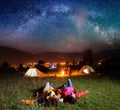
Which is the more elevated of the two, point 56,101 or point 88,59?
point 88,59

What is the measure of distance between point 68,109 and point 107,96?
405cm

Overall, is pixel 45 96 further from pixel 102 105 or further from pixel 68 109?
pixel 102 105

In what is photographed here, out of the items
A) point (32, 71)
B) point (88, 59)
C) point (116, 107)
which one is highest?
point (88, 59)

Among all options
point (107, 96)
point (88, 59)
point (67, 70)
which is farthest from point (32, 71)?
point (88, 59)

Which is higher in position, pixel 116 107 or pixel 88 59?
pixel 88 59

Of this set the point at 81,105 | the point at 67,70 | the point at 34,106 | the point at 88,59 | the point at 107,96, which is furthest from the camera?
the point at 88,59

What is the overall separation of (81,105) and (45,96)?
1.90 m

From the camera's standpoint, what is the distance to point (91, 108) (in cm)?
1129

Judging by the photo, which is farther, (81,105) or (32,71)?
(32,71)

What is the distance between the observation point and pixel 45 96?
11984 millimetres

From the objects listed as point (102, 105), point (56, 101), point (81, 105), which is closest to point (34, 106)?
point (56, 101)

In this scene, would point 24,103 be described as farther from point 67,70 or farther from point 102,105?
point 67,70

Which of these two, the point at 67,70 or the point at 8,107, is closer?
the point at 8,107

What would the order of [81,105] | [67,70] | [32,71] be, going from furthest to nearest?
[67,70] → [32,71] → [81,105]
